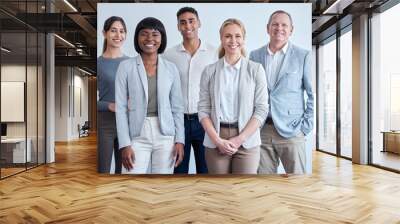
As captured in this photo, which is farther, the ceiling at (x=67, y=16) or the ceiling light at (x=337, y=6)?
the ceiling light at (x=337, y=6)

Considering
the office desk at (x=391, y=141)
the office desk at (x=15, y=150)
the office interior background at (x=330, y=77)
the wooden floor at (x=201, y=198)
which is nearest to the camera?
the wooden floor at (x=201, y=198)

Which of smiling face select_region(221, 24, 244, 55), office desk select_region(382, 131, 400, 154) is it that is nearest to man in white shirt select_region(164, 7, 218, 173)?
smiling face select_region(221, 24, 244, 55)

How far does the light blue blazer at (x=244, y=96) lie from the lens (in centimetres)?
630

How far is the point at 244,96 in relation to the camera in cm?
→ 630

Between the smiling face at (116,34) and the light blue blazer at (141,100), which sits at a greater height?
the smiling face at (116,34)

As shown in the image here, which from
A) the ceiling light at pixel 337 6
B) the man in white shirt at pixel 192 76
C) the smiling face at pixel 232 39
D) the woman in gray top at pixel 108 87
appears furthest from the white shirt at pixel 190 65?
the ceiling light at pixel 337 6

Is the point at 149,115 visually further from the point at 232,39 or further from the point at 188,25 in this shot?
the point at 232,39

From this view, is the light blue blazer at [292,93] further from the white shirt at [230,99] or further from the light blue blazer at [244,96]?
the white shirt at [230,99]

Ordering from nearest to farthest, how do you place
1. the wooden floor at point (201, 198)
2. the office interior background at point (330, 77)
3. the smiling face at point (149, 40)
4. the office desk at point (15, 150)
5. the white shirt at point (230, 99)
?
1. the wooden floor at point (201, 198)
2. the white shirt at point (230, 99)
3. the smiling face at point (149, 40)
4. the office desk at point (15, 150)
5. the office interior background at point (330, 77)

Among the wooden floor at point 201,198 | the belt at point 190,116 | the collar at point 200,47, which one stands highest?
the collar at point 200,47

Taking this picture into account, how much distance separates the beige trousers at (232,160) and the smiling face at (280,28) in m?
1.67

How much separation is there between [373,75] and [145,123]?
504 cm

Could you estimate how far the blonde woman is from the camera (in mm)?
6297

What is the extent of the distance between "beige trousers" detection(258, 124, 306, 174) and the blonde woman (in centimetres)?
11
